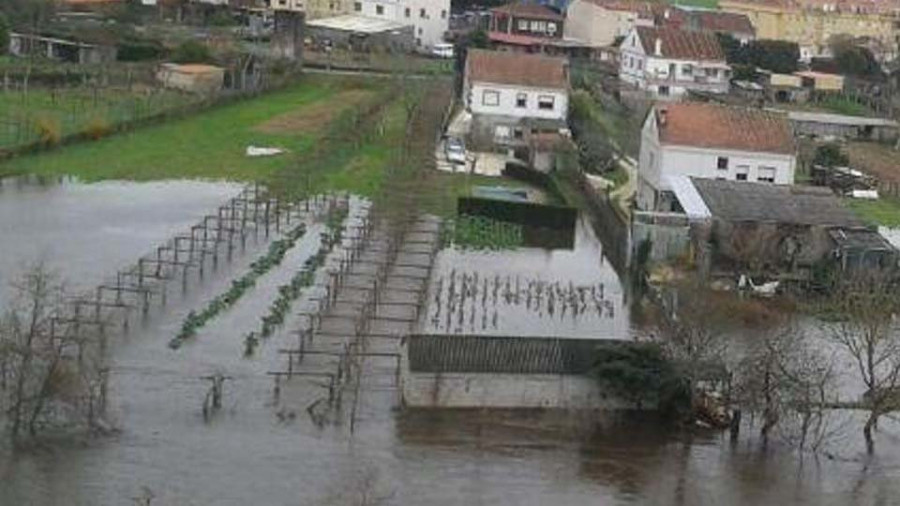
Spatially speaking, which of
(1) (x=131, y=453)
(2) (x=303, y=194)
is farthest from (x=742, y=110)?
(1) (x=131, y=453)

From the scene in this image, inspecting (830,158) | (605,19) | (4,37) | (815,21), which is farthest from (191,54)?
(815,21)

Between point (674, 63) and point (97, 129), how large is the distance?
60.4 feet

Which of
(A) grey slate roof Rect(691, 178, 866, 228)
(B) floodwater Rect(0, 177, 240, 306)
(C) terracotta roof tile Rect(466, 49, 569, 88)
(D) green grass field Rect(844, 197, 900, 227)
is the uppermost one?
(C) terracotta roof tile Rect(466, 49, 569, 88)

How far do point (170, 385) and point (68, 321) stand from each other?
1326 millimetres

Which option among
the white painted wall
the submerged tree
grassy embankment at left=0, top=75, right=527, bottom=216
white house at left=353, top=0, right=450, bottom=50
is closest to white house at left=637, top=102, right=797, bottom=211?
grassy embankment at left=0, top=75, right=527, bottom=216

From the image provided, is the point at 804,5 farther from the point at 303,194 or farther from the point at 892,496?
the point at 892,496

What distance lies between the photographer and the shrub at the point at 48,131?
25453 millimetres

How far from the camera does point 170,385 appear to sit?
14.1m

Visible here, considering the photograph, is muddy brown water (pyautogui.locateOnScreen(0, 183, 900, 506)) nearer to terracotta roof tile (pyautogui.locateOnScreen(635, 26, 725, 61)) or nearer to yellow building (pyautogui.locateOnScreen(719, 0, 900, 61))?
terracotta roof tile (pyautogui.locateOnScreen(635, 26, 725, 61))

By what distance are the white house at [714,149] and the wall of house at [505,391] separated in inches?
391

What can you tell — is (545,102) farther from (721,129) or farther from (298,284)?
(298,284)

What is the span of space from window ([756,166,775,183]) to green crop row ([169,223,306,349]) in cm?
768

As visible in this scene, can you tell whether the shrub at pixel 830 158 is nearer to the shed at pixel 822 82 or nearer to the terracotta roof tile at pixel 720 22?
the shed at pixel 822 82

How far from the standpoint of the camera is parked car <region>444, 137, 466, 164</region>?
27.3m
